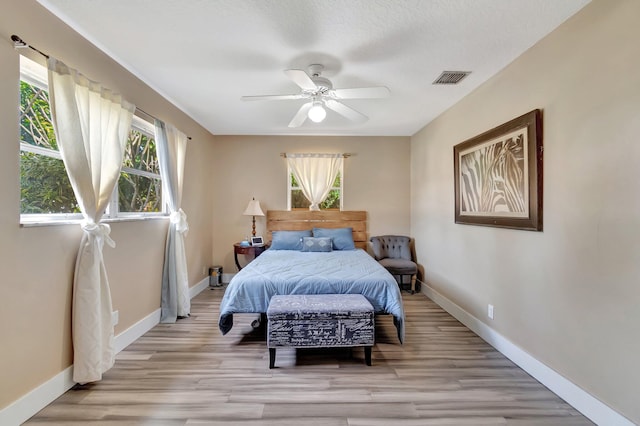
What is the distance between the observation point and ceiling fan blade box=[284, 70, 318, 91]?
2189mm

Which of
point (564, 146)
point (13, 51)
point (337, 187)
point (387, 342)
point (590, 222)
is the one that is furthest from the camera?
point (337, 187)

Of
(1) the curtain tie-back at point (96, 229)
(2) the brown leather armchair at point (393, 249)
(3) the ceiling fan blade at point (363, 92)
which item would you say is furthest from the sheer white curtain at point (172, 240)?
(2) the brown leather armchair at point (393, 249)

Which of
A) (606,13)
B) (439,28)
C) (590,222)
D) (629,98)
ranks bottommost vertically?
(590,222)

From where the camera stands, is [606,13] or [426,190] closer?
[606,13]

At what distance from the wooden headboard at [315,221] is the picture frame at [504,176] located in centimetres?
192

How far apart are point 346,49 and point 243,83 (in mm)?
1175

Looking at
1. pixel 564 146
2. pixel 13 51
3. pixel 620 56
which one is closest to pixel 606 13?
pixel 620 56

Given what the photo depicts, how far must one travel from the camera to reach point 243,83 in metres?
2.98

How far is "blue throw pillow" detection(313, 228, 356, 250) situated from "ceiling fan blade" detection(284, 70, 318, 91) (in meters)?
2.65

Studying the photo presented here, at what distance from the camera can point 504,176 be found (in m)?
2.61

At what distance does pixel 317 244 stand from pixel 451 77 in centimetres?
277

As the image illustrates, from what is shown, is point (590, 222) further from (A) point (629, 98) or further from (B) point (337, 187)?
(B) point (337, 187)

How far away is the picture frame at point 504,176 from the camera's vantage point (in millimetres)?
2252

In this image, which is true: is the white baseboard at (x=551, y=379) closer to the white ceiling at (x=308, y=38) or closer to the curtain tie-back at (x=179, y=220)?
the white ceiling at (x=308, y=38)
